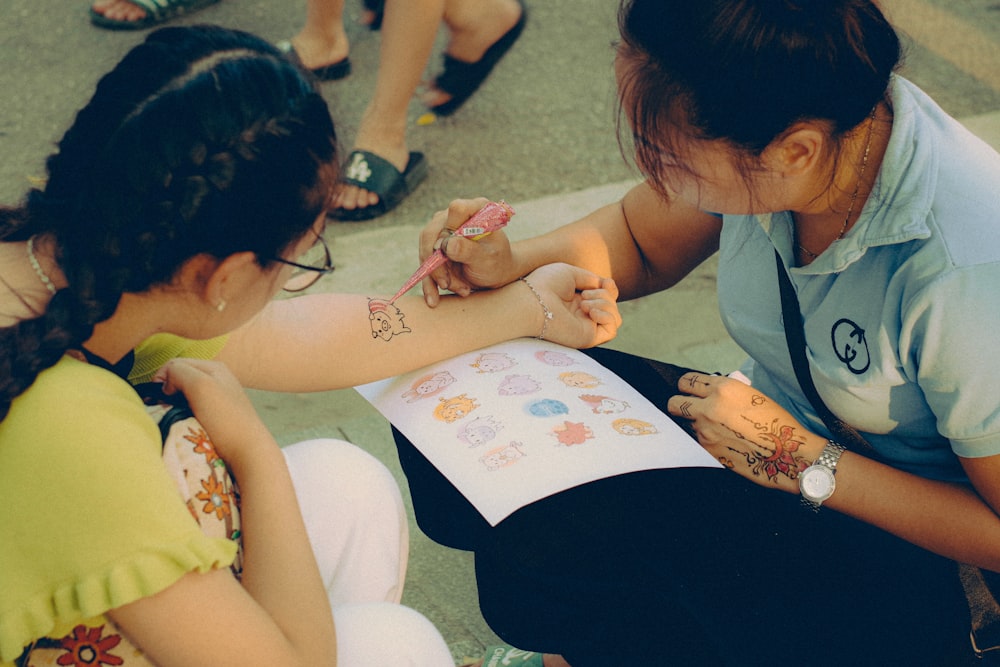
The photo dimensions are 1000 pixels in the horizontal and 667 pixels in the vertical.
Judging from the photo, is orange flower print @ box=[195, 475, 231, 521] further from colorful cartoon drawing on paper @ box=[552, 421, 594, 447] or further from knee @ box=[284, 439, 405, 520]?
colorful cartoon drawing on paper @ box=[552, 421, 594, 447]

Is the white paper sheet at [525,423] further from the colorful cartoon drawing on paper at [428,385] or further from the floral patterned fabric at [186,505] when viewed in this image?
the floral patterned fabric at [186,505]

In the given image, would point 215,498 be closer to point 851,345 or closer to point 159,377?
point 159,377

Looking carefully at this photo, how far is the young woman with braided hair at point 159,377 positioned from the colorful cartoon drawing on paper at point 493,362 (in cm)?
41

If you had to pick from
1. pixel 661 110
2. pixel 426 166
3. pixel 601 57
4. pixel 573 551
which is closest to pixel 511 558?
pixel 573 551

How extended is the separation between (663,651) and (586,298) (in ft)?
2.02

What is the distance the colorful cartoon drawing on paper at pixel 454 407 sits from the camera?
4.83 feet

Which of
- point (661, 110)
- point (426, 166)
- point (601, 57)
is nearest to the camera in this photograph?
point (661, 110)

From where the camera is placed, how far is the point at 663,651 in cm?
139

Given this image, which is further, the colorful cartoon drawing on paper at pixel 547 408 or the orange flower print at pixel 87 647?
the colorful cartoon drawing on paper at pixel 547 408

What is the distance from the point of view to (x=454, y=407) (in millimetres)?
1492

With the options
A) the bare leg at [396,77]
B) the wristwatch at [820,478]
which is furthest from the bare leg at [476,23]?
the wristwatch at [820,478]

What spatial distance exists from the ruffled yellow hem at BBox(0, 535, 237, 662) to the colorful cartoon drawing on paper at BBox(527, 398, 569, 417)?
59 cm

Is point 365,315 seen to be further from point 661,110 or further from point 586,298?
point 661,110

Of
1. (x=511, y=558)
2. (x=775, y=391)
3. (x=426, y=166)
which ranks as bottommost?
(x=426, y=166)
